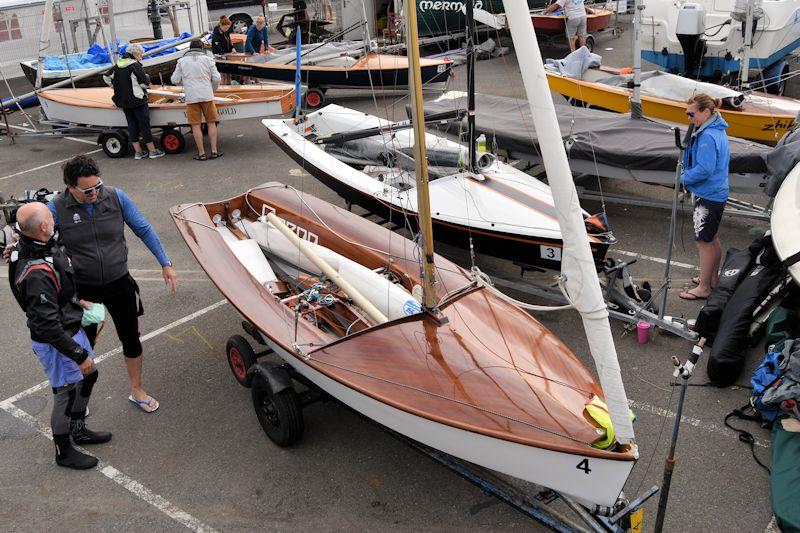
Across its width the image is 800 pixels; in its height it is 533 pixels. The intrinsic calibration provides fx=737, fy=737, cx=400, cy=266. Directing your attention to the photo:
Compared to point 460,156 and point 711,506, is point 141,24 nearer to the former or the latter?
point 460,156

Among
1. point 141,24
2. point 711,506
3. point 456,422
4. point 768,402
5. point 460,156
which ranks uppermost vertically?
point 141,24

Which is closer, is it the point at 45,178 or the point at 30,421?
the point at 30,421

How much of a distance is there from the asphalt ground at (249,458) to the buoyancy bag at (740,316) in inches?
5.6

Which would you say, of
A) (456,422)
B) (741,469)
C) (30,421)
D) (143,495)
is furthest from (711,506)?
(30,421)

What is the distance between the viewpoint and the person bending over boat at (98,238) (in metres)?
4.39

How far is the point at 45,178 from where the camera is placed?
1021 centimetres

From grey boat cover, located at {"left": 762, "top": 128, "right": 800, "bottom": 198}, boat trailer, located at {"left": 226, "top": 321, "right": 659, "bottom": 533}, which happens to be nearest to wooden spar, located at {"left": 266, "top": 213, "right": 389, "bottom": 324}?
boat trailer, located at {"left": 226, "top": 321, "right": 659, "bottom": 533}

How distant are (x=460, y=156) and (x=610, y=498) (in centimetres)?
412

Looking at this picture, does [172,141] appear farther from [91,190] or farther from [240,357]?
[91,190]

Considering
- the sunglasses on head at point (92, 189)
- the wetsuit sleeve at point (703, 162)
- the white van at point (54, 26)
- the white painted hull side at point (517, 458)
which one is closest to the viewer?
the white painted hull side at point (517, 458)

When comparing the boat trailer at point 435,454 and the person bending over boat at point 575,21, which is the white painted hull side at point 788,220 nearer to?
the boat trailer at point 435,454

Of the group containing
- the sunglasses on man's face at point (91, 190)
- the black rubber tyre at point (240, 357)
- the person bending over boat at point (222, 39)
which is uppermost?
the person bending over boat at point (222, 39)

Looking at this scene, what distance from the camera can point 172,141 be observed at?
35.4ft

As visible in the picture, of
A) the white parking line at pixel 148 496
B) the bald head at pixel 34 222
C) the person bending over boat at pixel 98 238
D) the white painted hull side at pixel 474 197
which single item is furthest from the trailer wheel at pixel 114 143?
the bald head at pixel 34 222
